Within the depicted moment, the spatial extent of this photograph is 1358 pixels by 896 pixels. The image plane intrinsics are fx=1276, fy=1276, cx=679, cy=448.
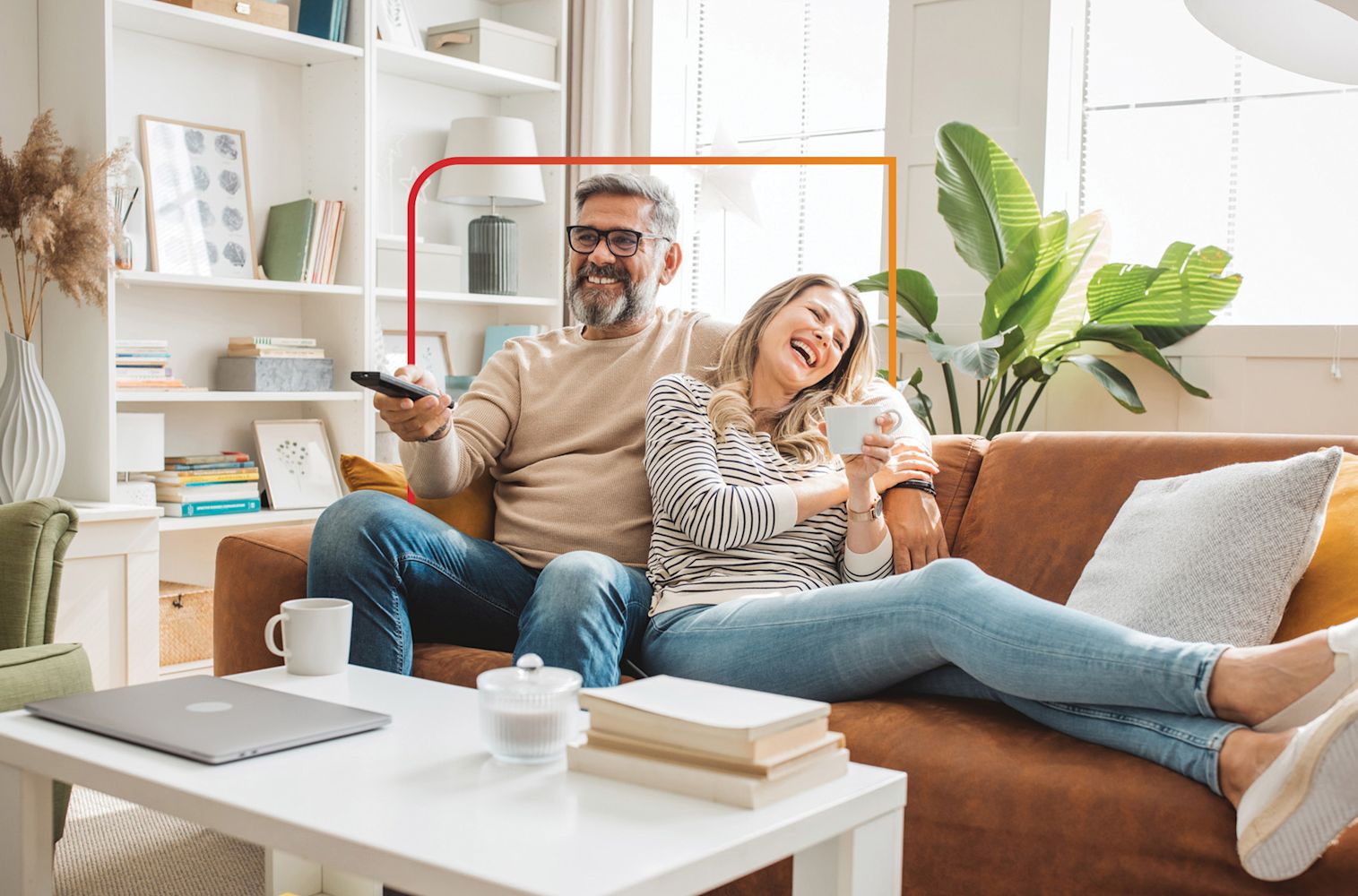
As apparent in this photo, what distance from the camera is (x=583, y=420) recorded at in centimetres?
241

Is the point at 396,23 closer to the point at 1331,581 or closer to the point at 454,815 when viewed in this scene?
the point at 1331,581

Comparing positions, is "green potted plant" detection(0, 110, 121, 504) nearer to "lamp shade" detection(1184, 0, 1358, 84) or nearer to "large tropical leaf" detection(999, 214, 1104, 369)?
"large tropical leaf" detection(999, 214, 1104, 369)

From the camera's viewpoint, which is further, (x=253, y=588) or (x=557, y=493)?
(x=557, y=493)

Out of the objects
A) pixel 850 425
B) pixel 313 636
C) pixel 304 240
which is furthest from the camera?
pixel 304 240

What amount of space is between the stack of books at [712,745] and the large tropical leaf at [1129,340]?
2379 millimetres

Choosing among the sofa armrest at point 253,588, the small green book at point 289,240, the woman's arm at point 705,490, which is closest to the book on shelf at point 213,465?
the small green book at point 289,240

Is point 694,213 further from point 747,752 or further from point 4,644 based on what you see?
point 747,752

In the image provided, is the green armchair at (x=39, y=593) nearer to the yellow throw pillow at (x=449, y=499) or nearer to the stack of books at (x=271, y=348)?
the yellow throw pillow at (x=449, y=499)

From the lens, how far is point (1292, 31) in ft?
3.90

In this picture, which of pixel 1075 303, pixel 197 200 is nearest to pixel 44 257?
pixel 197 200

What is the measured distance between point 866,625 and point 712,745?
641 millimetres

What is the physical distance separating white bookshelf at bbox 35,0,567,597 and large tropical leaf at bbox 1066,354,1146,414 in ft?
6.25

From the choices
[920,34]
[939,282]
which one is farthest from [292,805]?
[920,34]

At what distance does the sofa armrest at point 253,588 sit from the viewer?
2.16 meters
